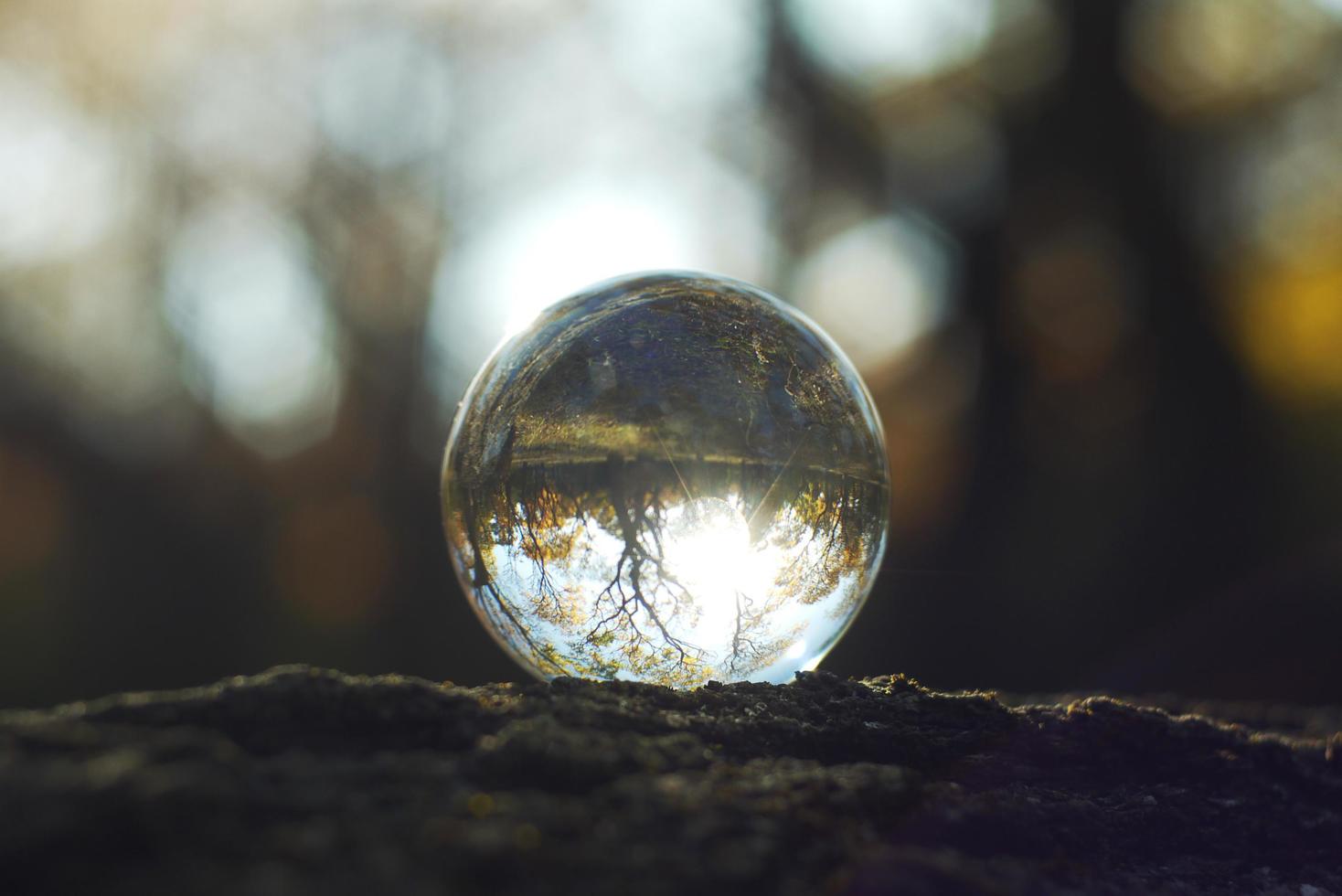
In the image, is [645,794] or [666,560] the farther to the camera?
[666,560]

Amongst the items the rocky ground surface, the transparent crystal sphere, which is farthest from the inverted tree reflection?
the rocky ground surface

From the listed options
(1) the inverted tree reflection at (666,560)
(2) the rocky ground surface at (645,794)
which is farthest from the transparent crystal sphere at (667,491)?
(2) the rocky ground surface at (645,794)

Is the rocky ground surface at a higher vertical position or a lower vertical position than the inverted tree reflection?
lower

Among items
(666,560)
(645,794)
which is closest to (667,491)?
(666,560)

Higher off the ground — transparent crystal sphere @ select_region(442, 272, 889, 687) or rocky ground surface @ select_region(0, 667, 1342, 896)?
transparent crystal sphere @ select_region(442, 272, 889, 687)

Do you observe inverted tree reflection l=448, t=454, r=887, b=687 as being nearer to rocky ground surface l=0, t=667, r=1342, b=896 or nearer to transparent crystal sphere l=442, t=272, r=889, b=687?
transparent crystal sphere l=442, t=272, r=889, b=687

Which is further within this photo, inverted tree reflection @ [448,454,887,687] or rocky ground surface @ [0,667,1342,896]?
inverted tree reflection @ [448,454,887,687]

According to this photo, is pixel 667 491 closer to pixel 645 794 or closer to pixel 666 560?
pixel 666 560
